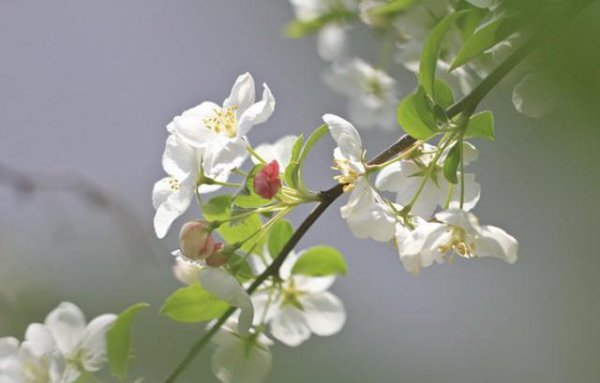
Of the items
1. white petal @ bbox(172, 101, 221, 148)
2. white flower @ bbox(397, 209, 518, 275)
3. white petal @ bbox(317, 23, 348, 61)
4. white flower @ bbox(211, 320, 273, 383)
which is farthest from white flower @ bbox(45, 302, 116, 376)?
white petal @ bbox(317, 23, 348, 61)

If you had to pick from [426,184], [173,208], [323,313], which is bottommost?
[323,313]

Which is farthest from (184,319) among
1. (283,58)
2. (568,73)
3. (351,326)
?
(283,58)

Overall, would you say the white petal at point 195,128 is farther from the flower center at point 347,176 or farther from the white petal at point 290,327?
the white petal at point 290,327

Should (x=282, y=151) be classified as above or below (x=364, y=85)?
above

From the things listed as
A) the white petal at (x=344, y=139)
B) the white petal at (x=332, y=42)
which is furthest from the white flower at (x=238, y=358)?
the white petal at (x=332, y=42)

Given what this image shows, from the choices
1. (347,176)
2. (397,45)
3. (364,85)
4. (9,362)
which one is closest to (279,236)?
(347,176)

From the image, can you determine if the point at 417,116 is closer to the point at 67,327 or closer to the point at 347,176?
the point at 347,176

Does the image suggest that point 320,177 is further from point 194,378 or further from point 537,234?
point 194,378

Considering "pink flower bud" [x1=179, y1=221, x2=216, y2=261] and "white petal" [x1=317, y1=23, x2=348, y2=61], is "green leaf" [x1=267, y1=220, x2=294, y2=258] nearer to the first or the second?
"pink flower bud" [x1=179, y1=221, x2=216, y2=261]
